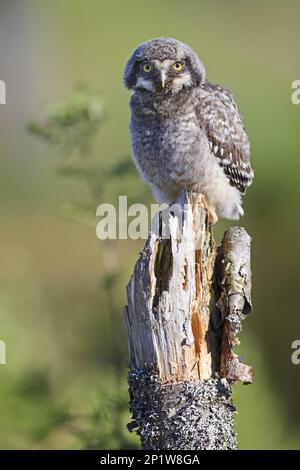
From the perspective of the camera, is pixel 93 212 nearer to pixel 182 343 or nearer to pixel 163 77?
pixel 163 77

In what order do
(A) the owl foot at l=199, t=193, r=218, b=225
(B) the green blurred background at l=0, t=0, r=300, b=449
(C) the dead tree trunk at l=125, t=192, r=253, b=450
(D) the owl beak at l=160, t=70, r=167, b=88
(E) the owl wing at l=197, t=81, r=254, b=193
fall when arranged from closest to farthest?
(C) the dead tree trunk at l=125, t=192, r=253, b=450 → (A) the owl foot at l=199, t=193, r=218, b=225 → (D) the owl beak at l=160, t=70, r=167, b=88 → (E) the owl wing at l=197, t=81, r=254, b=193 → (B) the green blurred background at l=0, t=0, r=300, b=449

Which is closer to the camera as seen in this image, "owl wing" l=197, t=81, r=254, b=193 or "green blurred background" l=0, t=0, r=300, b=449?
"owl wing" l=197, t=81, r=254, b=193

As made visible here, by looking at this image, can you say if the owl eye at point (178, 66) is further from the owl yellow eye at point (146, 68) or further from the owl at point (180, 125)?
the owl yellow eye at point (146, 68)

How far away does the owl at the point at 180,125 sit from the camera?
507 cm

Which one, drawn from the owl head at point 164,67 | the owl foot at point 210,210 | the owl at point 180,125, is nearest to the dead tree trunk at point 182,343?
the owl foot at point 210,210

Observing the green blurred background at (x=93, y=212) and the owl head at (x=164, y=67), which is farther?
the green blurred background at (x=93, y=212)

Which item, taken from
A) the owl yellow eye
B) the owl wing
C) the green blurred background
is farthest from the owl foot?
the green blurred background

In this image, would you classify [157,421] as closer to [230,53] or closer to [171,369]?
[171,369]

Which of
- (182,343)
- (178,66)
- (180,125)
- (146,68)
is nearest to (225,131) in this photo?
(180,125)

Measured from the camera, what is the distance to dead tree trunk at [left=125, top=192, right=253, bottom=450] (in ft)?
12.4

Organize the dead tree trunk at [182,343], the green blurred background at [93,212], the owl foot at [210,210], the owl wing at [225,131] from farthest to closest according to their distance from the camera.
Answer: the green blurred background at [93,212], the owl wing at [225,131], the owl foot at [210,210], the dead tree trunk at [182,343]

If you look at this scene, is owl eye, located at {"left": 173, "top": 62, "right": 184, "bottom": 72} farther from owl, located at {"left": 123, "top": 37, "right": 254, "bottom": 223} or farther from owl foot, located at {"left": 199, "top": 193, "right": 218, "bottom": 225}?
owl foot, located at {"left": 199, "top": 193, "right": 218, "bottom": 225}

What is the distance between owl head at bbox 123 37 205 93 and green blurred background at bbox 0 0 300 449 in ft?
2.91

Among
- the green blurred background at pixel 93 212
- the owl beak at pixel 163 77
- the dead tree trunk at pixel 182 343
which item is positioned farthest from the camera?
the green blurred background at pixel 93 212
